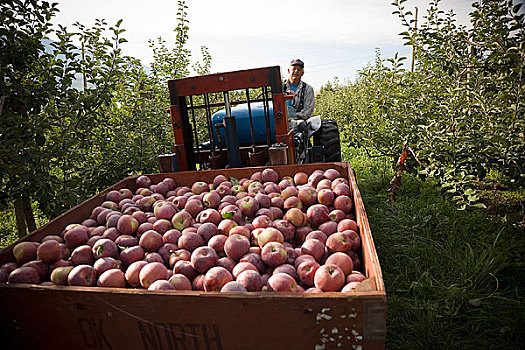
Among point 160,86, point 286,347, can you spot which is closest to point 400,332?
point 286,347

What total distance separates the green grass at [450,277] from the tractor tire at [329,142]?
134 centimetres

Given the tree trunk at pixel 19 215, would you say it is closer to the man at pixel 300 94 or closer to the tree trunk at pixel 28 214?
the tree trunk at pixel 28 214

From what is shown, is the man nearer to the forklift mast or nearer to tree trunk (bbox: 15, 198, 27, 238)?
the forklift mast

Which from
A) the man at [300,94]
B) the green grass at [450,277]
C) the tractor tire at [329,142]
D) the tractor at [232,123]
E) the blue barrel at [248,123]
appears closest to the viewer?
the green grass at [450,277]

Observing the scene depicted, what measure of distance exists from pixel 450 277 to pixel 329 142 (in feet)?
9.71

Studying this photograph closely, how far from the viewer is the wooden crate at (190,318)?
1.21 metres

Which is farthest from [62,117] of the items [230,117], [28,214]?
[230,117]

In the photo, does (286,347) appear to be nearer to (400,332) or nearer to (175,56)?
(400,332)

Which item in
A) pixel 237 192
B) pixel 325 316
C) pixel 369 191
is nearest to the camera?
pixel 325 316

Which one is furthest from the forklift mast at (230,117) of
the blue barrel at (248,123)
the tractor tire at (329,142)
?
the tractor tire at (329,142)

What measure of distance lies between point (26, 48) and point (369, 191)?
15.5ft

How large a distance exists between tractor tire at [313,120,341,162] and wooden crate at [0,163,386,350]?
405 cm

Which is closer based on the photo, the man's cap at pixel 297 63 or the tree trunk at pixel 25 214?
the tree trunk at pixel 25 214

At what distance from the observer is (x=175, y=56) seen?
673 centimetres
